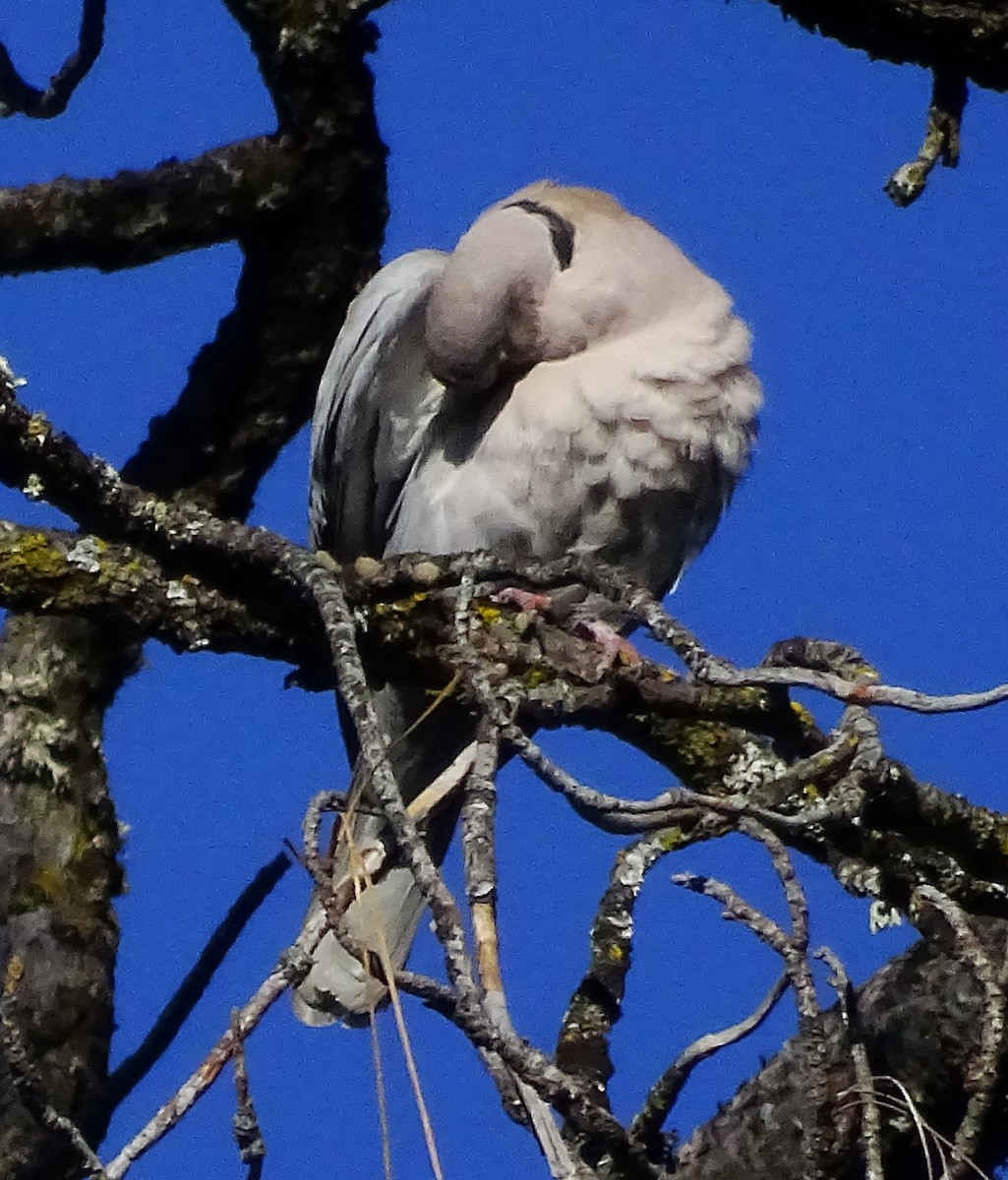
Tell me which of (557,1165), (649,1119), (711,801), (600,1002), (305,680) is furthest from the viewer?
(305,680)

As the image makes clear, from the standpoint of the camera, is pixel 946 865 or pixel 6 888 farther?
pixel 6 888

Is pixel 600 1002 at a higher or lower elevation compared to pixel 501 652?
lower

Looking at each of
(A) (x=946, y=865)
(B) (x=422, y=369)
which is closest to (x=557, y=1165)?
(A) (x=946, y=865)

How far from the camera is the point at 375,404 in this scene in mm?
2951

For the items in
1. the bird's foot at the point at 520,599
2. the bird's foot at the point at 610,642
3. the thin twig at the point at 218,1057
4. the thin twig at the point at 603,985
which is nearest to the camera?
the thin twig at the point at 218,1057

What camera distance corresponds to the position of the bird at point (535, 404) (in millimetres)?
2615

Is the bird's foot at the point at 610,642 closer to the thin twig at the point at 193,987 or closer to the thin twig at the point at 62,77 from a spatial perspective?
the thin twig at the point at 193,987

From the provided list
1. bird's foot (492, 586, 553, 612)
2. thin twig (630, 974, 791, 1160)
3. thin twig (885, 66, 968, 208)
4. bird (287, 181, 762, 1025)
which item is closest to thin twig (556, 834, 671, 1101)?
thin twig (630, 974, 791, 1160)

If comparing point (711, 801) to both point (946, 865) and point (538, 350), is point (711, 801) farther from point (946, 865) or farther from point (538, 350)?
point (538, 350)

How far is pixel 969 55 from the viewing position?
231 cm

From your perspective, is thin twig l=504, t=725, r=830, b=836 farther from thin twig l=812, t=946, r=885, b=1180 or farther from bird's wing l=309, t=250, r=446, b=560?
bird's wing l=309, t=250, r=446, b=560

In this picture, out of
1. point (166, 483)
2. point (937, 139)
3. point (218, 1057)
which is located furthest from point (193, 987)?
point (937, 139)

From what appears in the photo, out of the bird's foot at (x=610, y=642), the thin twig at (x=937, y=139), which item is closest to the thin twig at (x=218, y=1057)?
the bird's foot at (x=610, y=642)

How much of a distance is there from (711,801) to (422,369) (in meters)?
1.82
